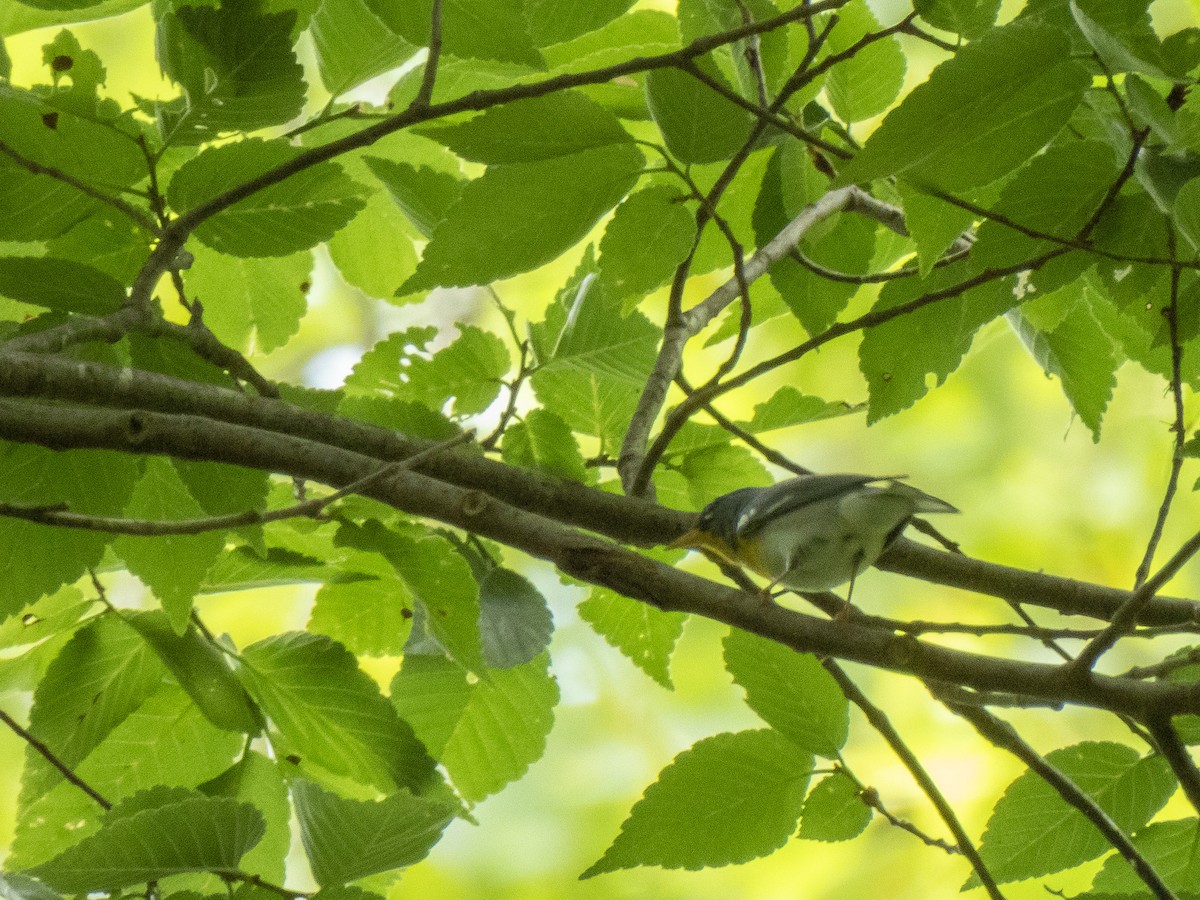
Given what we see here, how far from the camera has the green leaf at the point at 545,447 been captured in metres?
1.19

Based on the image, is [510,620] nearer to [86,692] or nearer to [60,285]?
[86,692]

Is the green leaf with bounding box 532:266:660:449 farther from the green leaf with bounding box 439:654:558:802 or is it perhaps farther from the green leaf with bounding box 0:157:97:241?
the green leaf with bounding box 0:157:97:241

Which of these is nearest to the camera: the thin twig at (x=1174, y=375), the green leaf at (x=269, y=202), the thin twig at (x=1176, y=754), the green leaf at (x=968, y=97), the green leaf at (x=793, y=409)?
the green leaf at (x=968, y=97)

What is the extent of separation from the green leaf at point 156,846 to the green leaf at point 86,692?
298mm

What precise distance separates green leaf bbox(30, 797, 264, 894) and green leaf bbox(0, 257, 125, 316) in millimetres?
461

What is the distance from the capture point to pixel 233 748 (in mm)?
1190

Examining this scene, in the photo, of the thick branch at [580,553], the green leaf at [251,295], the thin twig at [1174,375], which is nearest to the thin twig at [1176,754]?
the thick branch at [580,553]

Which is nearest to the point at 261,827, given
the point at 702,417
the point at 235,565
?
the point at 235,565

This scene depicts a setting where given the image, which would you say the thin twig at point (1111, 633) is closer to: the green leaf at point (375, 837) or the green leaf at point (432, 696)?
the green leaf at point (375, 837)

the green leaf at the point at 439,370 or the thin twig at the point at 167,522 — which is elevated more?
the green leaf at the point at 439,370

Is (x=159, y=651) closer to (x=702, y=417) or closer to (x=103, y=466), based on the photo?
(x=103, y=466)

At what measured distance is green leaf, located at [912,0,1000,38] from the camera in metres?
0.81

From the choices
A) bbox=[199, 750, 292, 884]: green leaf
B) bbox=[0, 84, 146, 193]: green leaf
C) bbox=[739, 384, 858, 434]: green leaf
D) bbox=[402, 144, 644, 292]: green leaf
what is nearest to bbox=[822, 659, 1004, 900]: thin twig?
bbox=[739, 384, 858, 434]: green leaf

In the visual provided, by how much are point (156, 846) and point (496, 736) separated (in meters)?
0.53
